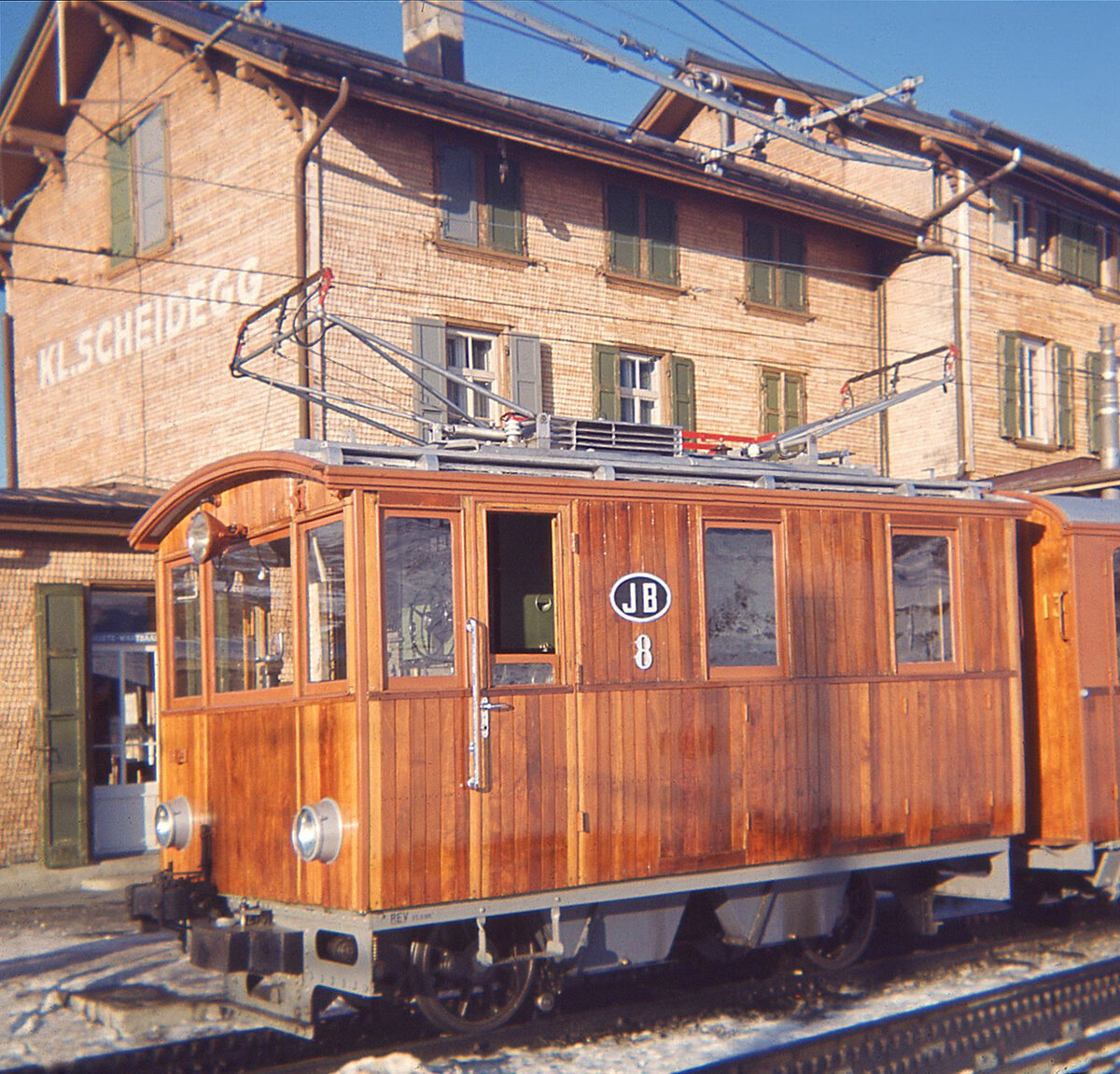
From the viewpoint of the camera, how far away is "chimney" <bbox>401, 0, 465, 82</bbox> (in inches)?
811

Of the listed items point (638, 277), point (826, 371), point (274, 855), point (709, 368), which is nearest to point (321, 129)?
point (638, 277)

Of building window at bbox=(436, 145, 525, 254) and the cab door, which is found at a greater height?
building window at bbox=(436, 145, 525, 254)

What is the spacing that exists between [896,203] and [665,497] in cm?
1720

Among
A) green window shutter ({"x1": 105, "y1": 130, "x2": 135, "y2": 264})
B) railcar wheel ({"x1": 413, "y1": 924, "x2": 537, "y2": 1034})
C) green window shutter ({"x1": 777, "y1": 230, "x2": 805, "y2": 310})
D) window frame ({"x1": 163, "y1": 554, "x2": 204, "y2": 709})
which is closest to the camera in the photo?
railcar wheel ({"x1": 413, "y1": 924, "x2": 537, "y2": 1034})

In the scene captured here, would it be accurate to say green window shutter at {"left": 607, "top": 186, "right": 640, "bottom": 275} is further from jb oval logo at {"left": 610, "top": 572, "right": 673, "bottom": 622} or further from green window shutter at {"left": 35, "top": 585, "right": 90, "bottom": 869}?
jb oval logo at {"left": 610, "top": 572, "right": 673, "bottom": 622}

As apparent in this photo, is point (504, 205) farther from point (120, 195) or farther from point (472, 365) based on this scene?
point (120, 195)

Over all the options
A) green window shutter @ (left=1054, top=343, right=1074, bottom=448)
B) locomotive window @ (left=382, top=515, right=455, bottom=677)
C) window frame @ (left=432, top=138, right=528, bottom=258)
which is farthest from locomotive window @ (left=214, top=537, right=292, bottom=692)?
green window shutter @ (left=1054, top=343, right=1074, bottom=448)

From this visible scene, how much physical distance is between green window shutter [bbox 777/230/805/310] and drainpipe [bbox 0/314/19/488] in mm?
11906

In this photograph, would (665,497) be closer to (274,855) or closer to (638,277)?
(274,855)

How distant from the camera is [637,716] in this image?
26.6ft

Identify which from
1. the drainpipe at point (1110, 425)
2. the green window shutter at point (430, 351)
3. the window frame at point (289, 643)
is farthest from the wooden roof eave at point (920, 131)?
the window frame at point (289, 643)

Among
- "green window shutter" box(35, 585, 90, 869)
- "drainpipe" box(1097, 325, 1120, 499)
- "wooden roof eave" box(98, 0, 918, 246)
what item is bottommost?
"green window shutter" box(35, 585, 90, 869)

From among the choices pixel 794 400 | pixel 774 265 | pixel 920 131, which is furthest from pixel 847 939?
pixel 920 131

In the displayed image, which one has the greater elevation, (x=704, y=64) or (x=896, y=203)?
(x=704, y=64)
